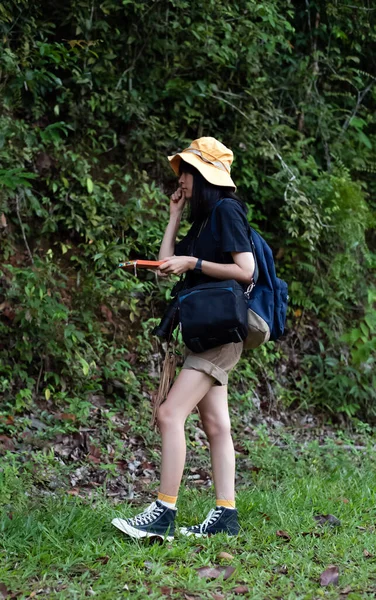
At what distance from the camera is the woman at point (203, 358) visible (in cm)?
397

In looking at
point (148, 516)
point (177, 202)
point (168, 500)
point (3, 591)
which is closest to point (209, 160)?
point (177, 202)

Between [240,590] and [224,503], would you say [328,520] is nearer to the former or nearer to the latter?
[224,503]

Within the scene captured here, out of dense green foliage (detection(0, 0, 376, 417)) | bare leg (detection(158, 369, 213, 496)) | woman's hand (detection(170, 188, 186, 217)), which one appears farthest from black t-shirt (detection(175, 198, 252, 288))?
dense green foliage (detection(0, 0, 376, 417))

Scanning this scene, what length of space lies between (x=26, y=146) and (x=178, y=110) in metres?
1.93

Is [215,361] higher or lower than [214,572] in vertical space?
higher

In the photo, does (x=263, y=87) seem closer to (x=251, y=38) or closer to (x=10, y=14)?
(x=251, y=38)

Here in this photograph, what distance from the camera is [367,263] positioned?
9.22 meters

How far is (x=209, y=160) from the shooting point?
418 centimetres

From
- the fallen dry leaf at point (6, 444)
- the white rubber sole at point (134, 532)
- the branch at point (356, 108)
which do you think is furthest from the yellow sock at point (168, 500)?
the branch at point (356, 108)

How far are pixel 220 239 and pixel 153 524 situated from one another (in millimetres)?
1585

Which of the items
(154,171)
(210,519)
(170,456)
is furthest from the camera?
(154,171)

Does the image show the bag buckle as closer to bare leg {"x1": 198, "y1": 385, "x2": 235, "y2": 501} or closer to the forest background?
bare leg {"x1": 198, "y1": 385, "x2": 235, "y2": 501}

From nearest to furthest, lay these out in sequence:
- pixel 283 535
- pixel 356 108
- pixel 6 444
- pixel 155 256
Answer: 1. pixel 283 535
2. pixel 6 444
3. pixel 155 256
4. pixel 356 108

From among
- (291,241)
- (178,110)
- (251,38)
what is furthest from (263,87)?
(291,241)
